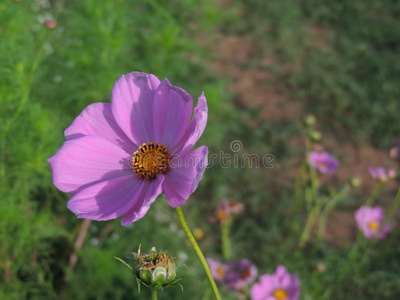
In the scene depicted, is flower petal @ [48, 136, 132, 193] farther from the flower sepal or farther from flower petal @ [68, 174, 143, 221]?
the flower sepal

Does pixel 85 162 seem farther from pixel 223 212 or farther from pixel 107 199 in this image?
pixel 223 212

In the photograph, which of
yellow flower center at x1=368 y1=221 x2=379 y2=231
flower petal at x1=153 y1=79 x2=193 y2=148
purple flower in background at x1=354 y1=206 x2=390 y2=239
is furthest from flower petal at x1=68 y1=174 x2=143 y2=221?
yellow flower center at x1=368 y1=221 x2=379 y2=231

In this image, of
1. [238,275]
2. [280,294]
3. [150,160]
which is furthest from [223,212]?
[150,160]

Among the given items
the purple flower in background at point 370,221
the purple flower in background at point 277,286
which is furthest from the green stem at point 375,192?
the purple flower in background at point 277,286

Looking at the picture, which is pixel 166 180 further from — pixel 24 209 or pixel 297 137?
pixel 297 137

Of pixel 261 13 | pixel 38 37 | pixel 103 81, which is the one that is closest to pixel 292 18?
pixel 261 13

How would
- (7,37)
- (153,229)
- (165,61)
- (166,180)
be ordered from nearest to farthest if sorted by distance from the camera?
1. (166,180)
2. (7,37)
3. (153,229)
4. (165,61)
